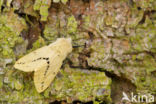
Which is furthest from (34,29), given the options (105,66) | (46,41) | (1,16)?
(105,66)

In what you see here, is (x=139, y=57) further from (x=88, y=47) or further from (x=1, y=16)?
(x=1, y=16)

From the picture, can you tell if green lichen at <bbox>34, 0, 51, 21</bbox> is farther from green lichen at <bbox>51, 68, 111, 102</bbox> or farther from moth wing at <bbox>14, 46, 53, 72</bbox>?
green lichen at <bbox>51, 68, 111, 102</bbox>

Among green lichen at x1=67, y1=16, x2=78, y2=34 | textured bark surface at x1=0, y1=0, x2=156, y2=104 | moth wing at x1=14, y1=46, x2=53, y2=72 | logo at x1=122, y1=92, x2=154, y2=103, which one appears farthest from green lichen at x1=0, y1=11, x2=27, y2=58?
logo at x1=122, y1=92, x2=154, y2=103

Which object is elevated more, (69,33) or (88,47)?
(69,33)

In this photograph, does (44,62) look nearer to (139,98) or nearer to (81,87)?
(81,87)

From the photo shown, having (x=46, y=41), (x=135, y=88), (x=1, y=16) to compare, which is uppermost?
(x=1, y=16)

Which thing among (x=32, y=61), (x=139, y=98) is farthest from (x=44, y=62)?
(x=139, y=98)
